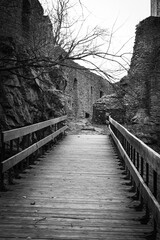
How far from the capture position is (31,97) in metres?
8.51

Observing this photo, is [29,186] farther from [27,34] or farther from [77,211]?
[27,34]

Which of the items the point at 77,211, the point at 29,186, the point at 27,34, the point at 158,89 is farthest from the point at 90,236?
the point at 158,89

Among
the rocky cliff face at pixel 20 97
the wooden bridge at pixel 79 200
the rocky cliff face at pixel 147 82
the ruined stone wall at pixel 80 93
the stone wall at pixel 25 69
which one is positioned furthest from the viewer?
the ruined stone wall at pixel 80 93

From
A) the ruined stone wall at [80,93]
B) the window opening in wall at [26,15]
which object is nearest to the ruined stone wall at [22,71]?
the window opening in wall at [26,15]

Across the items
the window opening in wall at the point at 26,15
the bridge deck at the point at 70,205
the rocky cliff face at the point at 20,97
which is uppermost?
the window opening in wall at the point at 26,15

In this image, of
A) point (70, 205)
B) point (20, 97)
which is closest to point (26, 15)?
point (20, 97)

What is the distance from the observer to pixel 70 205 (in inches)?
145

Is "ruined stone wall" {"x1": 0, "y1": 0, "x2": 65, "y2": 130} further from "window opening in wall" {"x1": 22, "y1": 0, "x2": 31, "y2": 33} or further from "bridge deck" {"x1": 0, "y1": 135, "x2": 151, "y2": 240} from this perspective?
"bridge deck" {"x1": 0, "y1": 135, "x2": 151, "y2": 240}

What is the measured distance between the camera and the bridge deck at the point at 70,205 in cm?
285

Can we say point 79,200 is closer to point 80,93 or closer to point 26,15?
point 26,15

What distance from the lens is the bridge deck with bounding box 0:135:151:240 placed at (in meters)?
2.85

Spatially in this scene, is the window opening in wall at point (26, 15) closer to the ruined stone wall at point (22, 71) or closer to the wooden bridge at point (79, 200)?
the ruined stone wall at point (22, 71)

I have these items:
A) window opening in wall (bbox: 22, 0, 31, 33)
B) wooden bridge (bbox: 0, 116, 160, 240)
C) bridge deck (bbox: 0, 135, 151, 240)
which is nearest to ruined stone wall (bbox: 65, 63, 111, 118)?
window opening in wall (bbox: 22, 0, 31, 33)

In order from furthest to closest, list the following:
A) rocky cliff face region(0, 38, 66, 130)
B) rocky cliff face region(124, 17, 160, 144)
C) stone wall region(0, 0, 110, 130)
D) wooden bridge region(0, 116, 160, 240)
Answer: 1. rocky cliff face region(124, 17, 160, 144)
2. rocky cliff face region(0, 38, 66, 130)
3. stone wall region(0, 0, 110, 130)
4. wooden bridge region(0, 116, 160, 240)
